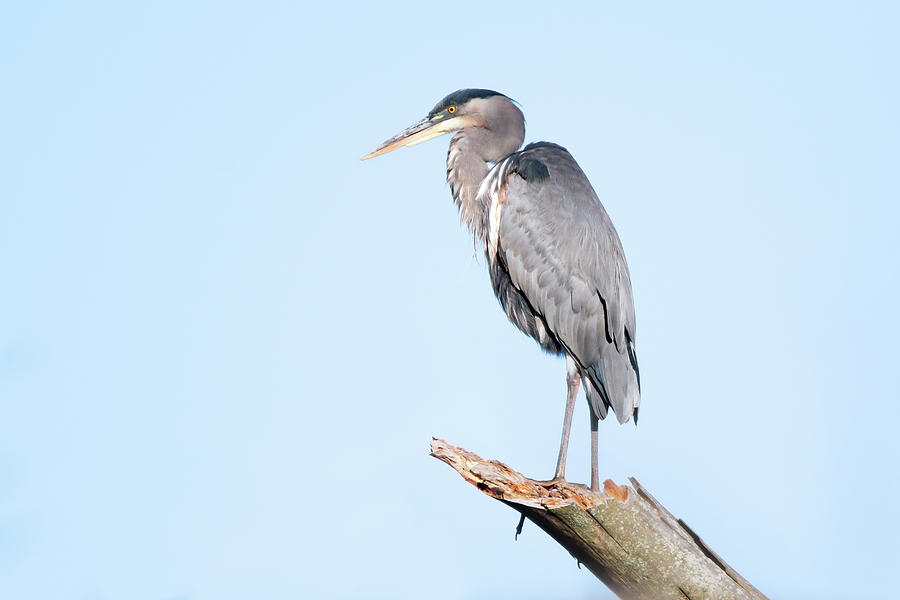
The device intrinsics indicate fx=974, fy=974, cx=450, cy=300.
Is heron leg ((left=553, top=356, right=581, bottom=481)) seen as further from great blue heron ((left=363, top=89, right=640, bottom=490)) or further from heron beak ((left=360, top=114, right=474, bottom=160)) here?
heron beak ((left=360, top=114, right=474, bottom=160))

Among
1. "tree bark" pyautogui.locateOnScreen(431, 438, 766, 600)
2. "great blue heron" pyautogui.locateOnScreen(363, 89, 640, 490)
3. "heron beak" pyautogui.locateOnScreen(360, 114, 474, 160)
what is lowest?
"tree bark" pyautogui.locateOnScreen(431, 438, 766, 600)

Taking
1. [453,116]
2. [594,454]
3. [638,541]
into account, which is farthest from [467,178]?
[638,541]

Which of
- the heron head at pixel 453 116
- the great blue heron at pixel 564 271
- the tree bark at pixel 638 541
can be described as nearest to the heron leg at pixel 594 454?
the great blue heron at pixel 564 271

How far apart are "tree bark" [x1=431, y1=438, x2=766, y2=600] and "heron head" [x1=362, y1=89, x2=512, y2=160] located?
3.38 meters

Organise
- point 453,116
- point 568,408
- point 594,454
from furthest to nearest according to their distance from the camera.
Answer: point 453,116 → point 568,408 → point 594,454

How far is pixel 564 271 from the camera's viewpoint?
6.09 meters

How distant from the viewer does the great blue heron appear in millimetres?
5941

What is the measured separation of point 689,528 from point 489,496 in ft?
2.99

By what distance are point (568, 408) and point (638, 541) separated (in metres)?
1.73

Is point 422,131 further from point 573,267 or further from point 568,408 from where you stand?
point 568,408

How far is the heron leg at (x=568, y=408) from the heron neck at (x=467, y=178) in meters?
1.16

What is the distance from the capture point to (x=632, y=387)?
19.2ft

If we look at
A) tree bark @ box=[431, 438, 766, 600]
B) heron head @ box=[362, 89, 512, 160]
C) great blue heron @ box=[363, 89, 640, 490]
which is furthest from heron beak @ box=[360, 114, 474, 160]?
tree bark @ box=[431, 438, 766, 600]

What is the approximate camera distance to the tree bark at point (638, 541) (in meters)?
→ 4.29
